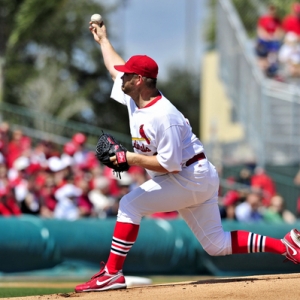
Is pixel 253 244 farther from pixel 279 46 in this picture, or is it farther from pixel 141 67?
pixel 279 46

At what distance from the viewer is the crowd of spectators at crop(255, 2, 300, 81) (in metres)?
16.9

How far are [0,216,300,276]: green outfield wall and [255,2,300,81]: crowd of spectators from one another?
629cm

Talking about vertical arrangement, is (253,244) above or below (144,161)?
below

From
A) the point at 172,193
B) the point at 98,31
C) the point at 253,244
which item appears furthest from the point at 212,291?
the point at 98,31

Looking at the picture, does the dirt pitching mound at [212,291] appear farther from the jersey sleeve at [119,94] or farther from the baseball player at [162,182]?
the jersey sleeve at [119,94]

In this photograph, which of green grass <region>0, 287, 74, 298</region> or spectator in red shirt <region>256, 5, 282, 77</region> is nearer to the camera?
green grass <region>0, 287, 74, 298</region>

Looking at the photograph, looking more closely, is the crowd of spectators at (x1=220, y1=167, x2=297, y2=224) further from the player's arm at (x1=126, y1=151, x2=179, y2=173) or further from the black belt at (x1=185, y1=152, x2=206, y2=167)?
the player's arm at (x1=126, y1=151, x2=179, y2=173)

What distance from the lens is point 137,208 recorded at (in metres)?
6.11

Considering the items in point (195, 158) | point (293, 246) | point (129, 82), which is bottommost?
point (293, 246)

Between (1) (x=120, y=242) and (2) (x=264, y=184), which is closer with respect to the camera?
(1) (x=120, y=242)

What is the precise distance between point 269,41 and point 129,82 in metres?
12.2

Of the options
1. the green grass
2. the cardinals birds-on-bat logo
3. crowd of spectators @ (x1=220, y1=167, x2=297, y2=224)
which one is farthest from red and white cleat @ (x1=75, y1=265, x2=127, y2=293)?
crowd of spectators @ (x1=220, y1=167, x2=297, y2=224)

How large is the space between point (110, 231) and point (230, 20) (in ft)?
28.4

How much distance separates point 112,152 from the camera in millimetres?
6000
